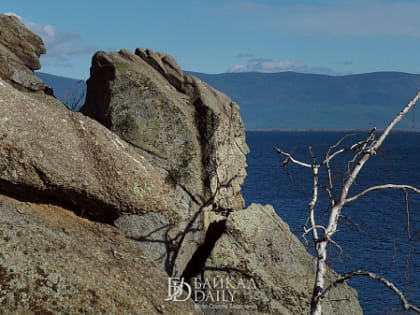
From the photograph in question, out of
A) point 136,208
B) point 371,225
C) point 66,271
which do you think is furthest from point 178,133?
point 371,225

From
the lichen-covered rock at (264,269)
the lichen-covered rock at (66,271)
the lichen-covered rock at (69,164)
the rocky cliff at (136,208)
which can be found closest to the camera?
the lichen-covered rock at (66,271)

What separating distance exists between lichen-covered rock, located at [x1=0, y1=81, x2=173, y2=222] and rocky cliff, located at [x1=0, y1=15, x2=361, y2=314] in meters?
0.03

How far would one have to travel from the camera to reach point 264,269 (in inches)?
896

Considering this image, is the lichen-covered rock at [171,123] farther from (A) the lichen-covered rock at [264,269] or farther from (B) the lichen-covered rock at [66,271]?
(B) the lichen-covered rock at [66,271]

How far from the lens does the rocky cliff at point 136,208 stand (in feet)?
53.1

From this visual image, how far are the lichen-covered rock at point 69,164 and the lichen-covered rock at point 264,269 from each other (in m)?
3.92

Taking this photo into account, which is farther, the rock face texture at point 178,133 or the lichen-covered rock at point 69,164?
the rock face texture at point 178,133

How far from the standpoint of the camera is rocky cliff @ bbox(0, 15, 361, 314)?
16.2 m

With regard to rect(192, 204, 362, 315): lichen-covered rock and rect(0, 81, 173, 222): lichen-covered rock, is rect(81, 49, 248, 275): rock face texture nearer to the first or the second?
rect(192, 204, 362, 315): lichen-covered rock

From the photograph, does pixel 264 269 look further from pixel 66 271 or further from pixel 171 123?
pixel 66 271

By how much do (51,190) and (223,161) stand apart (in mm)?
8635

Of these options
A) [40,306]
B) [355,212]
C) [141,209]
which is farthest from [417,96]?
[355,212]

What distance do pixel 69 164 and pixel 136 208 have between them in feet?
8.28

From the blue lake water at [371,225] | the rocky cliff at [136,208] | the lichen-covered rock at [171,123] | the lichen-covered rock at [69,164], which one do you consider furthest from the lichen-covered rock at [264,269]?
the lichen-covered rock at [69,164]
